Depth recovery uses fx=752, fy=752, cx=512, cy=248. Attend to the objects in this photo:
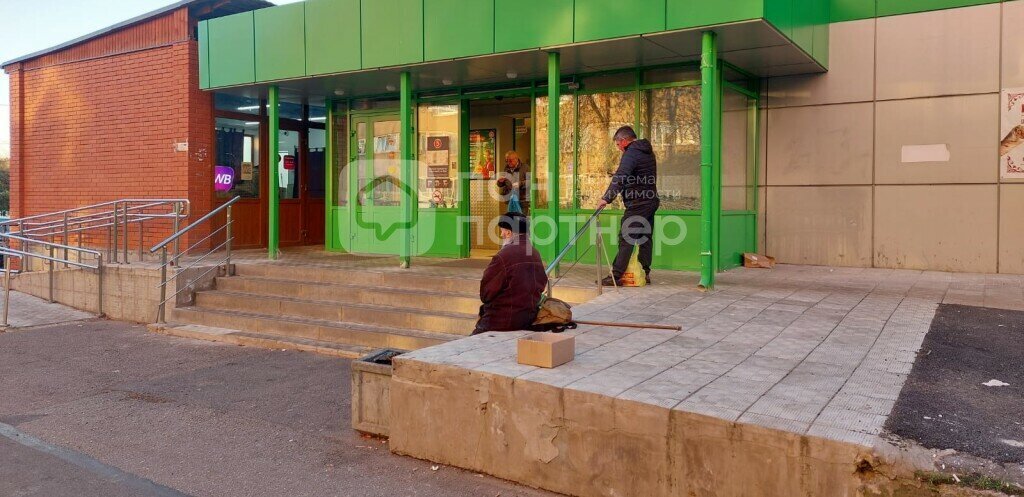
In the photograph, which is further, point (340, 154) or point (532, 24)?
point (340, 154)

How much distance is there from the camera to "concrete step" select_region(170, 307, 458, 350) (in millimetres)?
8148

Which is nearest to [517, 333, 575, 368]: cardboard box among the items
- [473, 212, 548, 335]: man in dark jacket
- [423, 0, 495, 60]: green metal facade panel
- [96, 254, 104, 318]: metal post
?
[473, 212, 548, 335]: man in dark jacket

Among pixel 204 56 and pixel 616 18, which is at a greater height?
pixel 204 56

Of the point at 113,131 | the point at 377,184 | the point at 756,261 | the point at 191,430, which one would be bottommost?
the point at 191,430

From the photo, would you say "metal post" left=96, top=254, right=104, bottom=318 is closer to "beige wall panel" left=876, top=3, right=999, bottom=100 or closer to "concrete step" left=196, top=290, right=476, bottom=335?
"concrete step" left=196, top=290, right=476, bottom=335

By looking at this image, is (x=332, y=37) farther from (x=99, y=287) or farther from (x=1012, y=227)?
(x=1012, y=227)

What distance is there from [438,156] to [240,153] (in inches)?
158

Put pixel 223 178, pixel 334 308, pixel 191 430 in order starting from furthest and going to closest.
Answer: pixel 223 178 → pixel 334 308 → pixel 191 430

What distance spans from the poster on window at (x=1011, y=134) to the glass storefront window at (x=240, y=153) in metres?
11.8

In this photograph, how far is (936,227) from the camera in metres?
10.2

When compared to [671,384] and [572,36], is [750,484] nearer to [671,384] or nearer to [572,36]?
[671,384]

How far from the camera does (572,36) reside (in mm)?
8711

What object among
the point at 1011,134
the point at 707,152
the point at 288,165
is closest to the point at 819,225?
the point at 1011,134

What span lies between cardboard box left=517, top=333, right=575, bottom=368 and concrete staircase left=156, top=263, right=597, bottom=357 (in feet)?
10.3
